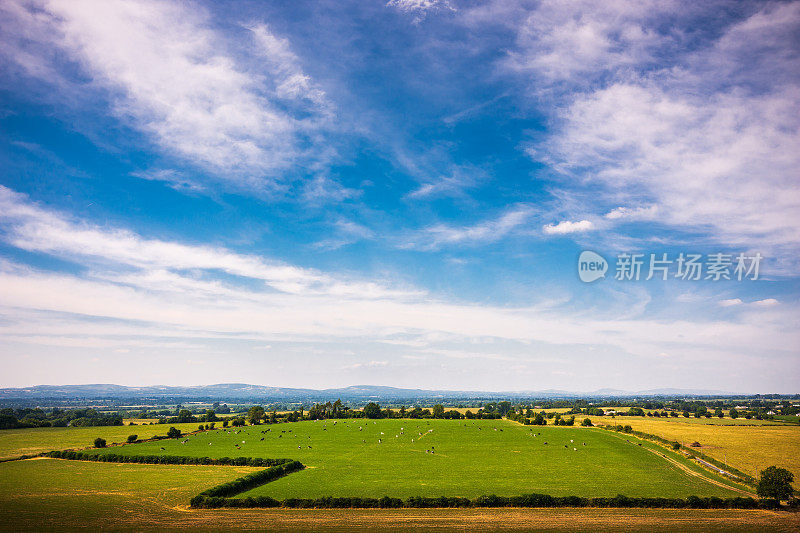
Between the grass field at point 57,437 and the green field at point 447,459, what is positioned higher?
the green field at point 447,459

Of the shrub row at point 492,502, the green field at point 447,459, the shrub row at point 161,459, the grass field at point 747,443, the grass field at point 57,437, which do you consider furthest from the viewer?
the grass field at point 57,437

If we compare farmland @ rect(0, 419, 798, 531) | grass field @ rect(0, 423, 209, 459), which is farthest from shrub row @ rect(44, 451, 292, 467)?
grass field @ rect(0, 423, 209, 459)

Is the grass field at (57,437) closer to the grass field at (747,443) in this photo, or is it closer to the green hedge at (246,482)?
the green hedge at (246,482)

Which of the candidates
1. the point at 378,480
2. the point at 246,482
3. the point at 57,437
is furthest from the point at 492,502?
the point at 57,437

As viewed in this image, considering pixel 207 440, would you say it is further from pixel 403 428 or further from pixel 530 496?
pixel 530 496

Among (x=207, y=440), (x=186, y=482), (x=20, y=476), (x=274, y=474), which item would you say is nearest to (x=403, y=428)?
(x=207, y=440)

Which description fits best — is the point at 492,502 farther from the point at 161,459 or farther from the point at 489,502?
the point at 161,459

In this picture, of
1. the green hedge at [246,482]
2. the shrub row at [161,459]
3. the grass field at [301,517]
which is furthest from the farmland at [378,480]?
the shrub row at [161,459]
